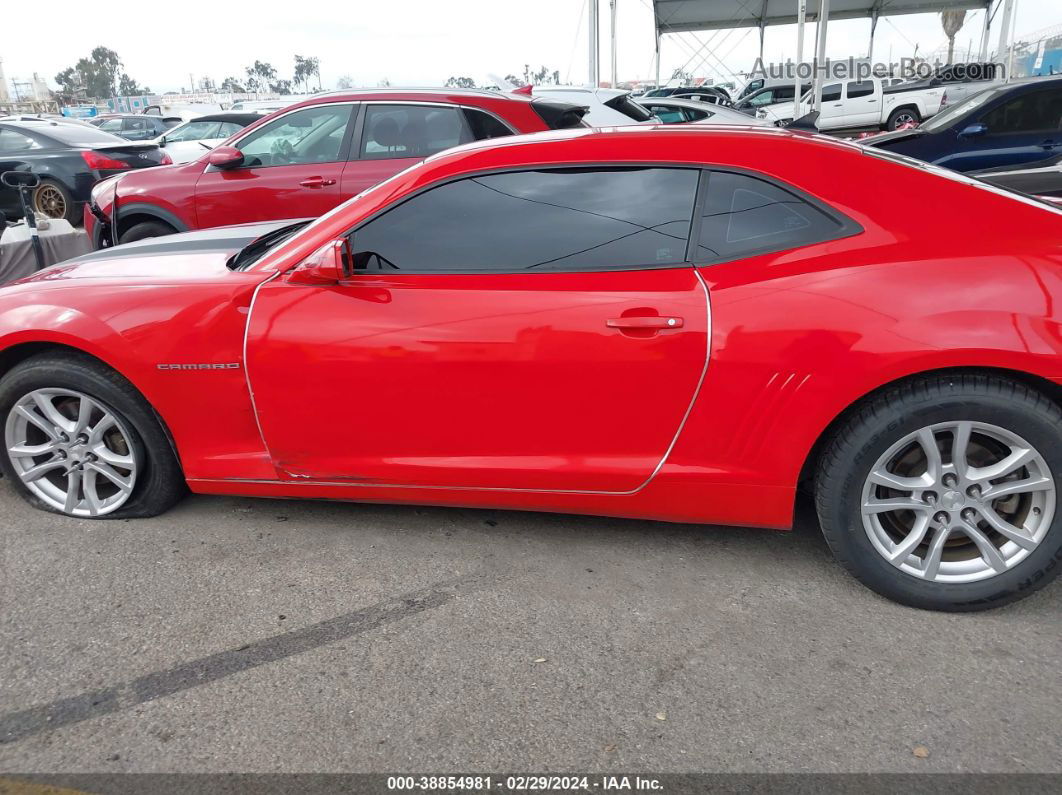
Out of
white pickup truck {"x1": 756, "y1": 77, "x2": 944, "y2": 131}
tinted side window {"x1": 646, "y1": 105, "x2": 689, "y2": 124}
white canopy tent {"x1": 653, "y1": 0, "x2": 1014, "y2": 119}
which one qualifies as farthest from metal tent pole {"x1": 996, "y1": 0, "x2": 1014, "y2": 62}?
tinted side window {"x1": 646, "y1": 105, "x2": 689, "y2": 124}

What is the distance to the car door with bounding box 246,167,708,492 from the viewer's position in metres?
2.84

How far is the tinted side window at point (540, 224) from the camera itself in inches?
115

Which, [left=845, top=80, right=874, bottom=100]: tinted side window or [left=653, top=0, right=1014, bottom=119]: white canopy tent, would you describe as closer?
[left=845, top=80, right=874, bottom=100]: tinted side window

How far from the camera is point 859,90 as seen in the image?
77.5 ft

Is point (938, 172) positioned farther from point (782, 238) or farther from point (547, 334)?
point (547, 334)

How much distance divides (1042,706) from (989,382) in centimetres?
95

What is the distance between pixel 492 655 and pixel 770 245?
162cm

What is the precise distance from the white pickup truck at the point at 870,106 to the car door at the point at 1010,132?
15.0 m

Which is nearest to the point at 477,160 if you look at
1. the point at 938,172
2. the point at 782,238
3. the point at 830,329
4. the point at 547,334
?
the point at 547,334

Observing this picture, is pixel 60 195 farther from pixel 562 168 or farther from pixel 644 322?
pixel 644 322

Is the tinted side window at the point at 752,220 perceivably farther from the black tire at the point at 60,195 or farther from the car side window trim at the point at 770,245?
the black tire at the point at 60,195

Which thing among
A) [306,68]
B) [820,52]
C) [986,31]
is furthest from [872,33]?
[306,68]

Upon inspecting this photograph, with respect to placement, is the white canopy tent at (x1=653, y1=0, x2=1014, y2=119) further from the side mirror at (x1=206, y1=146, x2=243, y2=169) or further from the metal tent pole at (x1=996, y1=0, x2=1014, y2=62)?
the side mirror at (x1=206, y1=146, x2=243, y2=169)

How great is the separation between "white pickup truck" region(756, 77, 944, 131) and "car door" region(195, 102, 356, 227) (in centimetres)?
1942
